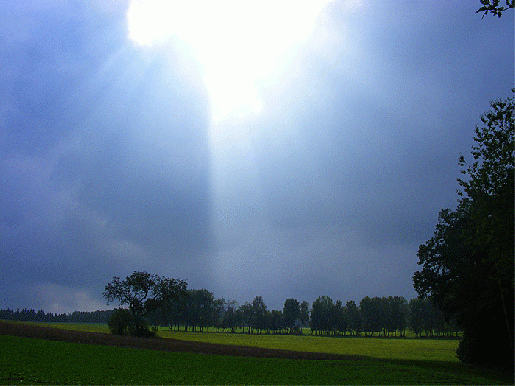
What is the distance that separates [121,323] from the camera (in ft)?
265

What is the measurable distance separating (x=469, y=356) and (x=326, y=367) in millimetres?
24226

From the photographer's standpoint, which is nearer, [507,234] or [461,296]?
[507,234]

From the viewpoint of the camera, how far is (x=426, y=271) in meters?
55.3

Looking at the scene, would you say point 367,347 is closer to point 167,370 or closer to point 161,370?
point 167,370

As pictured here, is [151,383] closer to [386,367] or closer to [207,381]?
[207,381]

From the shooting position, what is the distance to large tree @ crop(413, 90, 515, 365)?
102 feet

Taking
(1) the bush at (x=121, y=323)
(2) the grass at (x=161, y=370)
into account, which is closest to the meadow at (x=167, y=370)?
(2) the grass at (x=161, y=370)

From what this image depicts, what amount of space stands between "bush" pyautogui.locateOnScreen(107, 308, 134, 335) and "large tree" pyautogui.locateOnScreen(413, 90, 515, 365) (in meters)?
61.2

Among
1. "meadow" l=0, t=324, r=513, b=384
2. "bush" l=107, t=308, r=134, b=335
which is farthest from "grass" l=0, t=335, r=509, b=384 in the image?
"bush" l=107, t=308, r=134, b=335

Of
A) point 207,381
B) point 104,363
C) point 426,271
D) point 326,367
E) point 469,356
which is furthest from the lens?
point 426,271

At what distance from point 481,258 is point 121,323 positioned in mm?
71823

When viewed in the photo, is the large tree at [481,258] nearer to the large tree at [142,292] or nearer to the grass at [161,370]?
the grass at [161,370]

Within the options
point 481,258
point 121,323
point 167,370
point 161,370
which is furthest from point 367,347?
point 161,370

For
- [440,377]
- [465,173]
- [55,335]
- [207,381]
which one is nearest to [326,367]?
[440,377]
